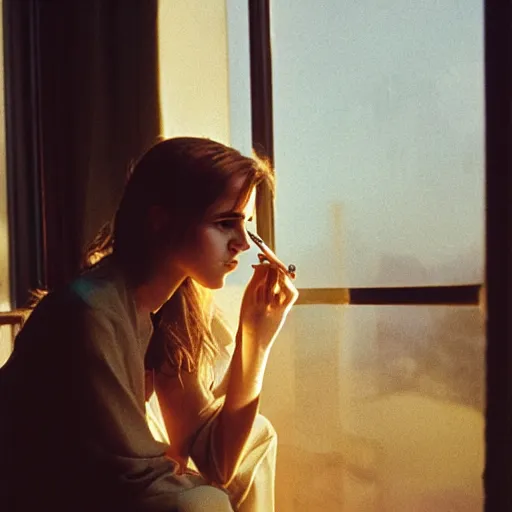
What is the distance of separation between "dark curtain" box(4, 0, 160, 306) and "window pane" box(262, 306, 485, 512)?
51cm

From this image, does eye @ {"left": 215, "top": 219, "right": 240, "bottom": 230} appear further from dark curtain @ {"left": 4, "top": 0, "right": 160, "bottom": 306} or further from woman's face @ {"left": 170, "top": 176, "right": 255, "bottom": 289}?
dark curtain @ {"left": 4, "top": 0, "right": 160, "bottom": 306}

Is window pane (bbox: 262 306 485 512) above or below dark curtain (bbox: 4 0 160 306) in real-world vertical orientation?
below

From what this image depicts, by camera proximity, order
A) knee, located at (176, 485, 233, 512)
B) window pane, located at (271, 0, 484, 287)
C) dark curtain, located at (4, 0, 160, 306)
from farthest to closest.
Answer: dark curtain, located at (4, 0, 160, 306), window pane, located at (271, 0, 484, 287), knee, located at (176, 485, 233, 512)

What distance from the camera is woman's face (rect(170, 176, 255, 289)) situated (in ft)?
2.65

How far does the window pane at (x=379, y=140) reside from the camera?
1.08 meters

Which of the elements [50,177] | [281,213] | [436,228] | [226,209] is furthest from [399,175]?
[50,177]

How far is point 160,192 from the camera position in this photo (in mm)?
813

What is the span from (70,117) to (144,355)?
0.81 meters

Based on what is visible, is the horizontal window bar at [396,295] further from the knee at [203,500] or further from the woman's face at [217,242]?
the knee at [203,500]

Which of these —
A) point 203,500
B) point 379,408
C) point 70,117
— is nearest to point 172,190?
point 203,500

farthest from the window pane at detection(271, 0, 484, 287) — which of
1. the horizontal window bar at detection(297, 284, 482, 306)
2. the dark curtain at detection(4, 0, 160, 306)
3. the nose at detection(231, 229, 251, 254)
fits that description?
the nose at detection(231, 229, 251, 254)
